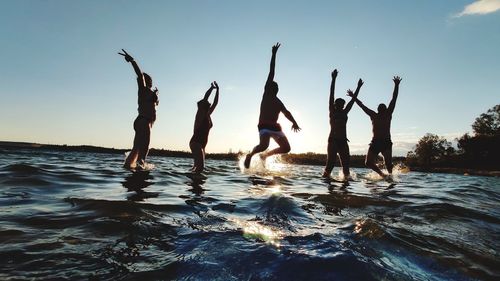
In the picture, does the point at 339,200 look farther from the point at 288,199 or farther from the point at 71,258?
the point at 71,258

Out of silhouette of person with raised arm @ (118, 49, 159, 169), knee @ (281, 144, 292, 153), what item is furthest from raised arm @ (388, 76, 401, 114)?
silhouette of person with raised arm @ (118, 49, 159, 169)

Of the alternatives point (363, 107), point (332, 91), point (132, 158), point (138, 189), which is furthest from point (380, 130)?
point (138, 189)

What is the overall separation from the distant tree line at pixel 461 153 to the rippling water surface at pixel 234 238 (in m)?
37.0

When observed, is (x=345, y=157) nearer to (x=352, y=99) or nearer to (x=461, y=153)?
(x=352, y=99)

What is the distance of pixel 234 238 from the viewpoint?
9.44 feet

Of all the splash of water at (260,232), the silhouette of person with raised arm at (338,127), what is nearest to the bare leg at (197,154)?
the silhouette of person with raised arm at (338,127)

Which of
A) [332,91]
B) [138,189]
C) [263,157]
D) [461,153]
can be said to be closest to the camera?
[138,189]

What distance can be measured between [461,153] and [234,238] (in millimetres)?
45381

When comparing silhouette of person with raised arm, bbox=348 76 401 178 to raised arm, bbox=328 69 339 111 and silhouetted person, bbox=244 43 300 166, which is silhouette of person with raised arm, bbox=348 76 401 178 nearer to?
raised arm, bbox=328 69 339 111

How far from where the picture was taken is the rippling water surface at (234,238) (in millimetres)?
2171

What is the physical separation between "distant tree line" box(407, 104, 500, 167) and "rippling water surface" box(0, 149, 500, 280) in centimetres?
3698

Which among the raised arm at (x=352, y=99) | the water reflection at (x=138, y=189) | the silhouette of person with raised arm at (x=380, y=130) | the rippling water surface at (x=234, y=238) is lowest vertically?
the rippling water surface at (x=234, y=238)

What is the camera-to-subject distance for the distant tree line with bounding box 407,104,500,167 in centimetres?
3725

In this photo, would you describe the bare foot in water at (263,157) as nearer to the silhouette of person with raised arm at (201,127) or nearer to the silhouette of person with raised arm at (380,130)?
the silhouette of person with raised arm at (201,127)
